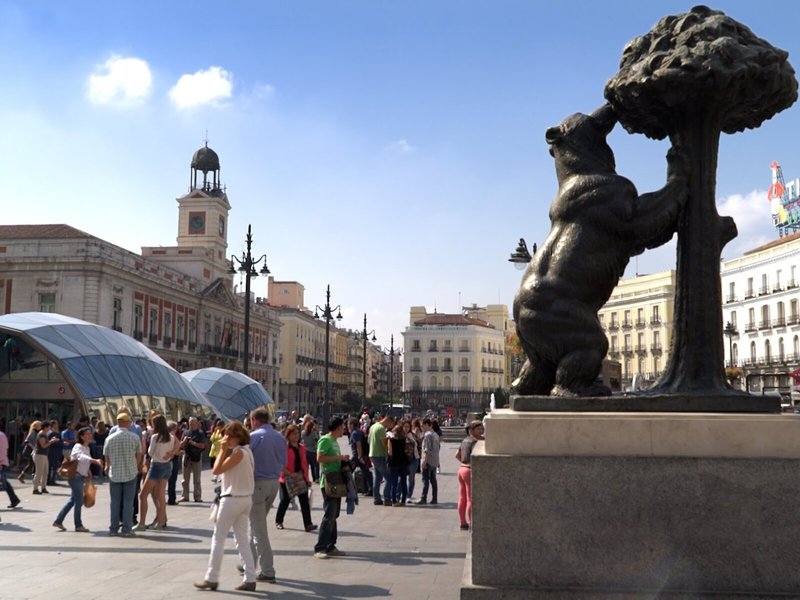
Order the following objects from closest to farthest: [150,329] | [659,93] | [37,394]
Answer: [659,93] → [37,394] → [150,329]

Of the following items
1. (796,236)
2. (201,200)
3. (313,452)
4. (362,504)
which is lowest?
(362,504)

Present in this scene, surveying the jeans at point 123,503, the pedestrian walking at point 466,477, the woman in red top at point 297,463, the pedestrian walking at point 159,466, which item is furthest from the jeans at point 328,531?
the pedestrian walking at point 159,466

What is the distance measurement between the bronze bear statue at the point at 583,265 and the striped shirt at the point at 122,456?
635 cm

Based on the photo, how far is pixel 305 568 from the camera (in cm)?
744

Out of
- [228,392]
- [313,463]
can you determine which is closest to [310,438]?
[313,463]

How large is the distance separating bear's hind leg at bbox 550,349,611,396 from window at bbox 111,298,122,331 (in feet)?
133

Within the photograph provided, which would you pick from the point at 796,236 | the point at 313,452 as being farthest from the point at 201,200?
the point at 313,452

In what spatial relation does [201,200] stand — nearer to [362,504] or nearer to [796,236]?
[796,236]

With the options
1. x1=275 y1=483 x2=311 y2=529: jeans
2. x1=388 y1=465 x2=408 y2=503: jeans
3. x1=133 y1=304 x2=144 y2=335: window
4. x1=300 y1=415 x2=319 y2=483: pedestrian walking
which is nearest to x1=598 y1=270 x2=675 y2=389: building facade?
x1=133 y1=304 x2=144 y2=335: window

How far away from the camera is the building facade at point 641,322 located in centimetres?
5856

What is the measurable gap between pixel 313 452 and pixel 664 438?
983 centimetres

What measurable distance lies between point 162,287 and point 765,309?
3642 cm

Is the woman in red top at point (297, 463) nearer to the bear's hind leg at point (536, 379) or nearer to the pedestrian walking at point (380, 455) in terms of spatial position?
the pedestrian walking at point (380, 455)

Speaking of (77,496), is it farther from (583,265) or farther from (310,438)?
(583,265)
